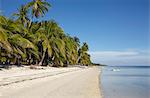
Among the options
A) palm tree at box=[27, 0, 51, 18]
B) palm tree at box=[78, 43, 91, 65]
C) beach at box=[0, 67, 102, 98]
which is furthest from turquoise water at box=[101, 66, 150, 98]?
palm tree at box=[78, 43, 91, 65]

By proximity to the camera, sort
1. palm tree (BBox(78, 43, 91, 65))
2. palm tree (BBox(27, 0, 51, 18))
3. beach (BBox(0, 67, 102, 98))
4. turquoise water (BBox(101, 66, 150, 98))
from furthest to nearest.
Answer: palm tree (BBox(78, 43, 91, 65)) < palm tree (BBox(27, 0, 51, 18)) < turquoise water (BBox(101, 66, 150, 98)) < beach (BBox(0, 67, 102, 98))

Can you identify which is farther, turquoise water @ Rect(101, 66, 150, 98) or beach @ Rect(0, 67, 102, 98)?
turquoise water @ Rect(101, 66, 150, 98)

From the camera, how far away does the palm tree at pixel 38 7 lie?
136 feet

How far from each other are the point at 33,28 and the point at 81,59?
57.7 meters

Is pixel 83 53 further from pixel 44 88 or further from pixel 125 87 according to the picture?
pixel 44 88

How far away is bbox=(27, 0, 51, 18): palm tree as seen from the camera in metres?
41.6

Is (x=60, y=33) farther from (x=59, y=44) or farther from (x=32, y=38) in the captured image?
(x=32, y=38)

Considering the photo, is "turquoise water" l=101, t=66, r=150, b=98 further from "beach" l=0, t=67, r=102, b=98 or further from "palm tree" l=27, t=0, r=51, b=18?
"palm tree" l=27, t=0, r=51, b=18

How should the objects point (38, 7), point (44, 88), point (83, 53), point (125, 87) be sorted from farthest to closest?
point (83, 53) → point (38, 7) → point (125, 87) → point (44, 88)

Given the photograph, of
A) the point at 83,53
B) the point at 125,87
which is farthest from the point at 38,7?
the point at 83,53

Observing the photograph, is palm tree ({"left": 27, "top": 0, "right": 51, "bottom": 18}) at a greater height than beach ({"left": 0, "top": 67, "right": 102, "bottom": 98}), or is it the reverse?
palm tree ({"left": 27, "top": 0, "right": 51, "bottom": 18})

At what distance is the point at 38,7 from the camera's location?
42.1m

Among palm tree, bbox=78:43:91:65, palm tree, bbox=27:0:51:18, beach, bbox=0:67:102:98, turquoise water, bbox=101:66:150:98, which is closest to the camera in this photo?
beach, bbox=0:67:102:98

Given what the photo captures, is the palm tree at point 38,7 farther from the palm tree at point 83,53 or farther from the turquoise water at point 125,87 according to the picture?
the palm tree at point 83,53
